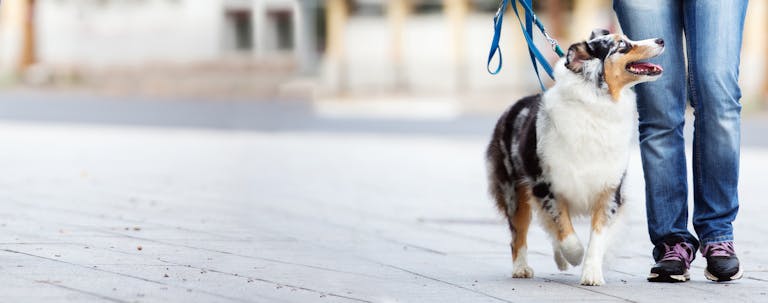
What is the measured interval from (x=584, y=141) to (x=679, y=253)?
2.29 feet

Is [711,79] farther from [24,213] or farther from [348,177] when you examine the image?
[348,177]

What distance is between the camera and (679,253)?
578cm

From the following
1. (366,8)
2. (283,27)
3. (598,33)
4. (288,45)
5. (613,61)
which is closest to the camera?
(613,61)

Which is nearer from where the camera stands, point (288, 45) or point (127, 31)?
point (288, 45)

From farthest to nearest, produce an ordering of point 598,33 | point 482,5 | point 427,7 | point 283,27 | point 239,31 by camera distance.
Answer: point 239,31, point 283,27, point 427,7, point 482,5, point 598,33

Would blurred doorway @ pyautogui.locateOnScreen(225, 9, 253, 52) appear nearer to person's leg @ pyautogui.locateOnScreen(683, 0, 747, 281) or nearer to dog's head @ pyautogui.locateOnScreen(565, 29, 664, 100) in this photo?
person's leg @ pyautogui.locateOnScreen(683, 0, 747, 281)

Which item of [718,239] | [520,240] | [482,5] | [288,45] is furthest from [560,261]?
[288,45]

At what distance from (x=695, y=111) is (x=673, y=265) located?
653mm

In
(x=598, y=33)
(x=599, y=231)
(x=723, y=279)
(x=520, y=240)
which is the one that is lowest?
(x=723, y=279)

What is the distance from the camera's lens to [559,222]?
5.57m

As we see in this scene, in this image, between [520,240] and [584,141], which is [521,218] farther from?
[584,141]

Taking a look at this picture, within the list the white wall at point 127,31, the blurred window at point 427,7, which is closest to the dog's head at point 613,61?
the blurred window at point 427,7

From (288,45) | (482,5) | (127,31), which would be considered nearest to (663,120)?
(482,5)

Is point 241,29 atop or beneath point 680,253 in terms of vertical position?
beneath
